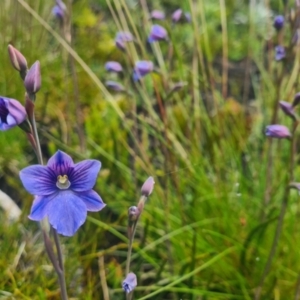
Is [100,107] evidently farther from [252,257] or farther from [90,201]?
[90,201]

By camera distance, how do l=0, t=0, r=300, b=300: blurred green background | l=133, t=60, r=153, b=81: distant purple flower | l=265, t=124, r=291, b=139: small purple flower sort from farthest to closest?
l=133, t=60, r=153, b=81: distant purple flower → l=0, t=0, r=300, b=300: blurred green background → l=265, t=124, r=291, b=139: small purple flower

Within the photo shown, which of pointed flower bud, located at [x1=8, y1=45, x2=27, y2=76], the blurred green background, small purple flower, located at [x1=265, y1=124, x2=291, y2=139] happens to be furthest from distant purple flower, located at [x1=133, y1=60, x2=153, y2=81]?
pointed flower bud, located at [x1=8, y1=45, x2=27, y2=76]

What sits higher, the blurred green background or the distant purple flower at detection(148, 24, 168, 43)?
the distant purple flower at detection(148, 24, 168, 43)

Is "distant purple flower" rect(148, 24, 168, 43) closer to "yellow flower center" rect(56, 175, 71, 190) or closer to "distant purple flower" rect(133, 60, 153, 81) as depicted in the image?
"distant purple flower" rect(133, 60, 153, 81)

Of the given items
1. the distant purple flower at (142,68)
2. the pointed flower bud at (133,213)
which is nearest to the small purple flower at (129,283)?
the pointed flower bud at (133,213)

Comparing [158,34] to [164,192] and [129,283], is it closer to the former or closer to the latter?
[164,192]

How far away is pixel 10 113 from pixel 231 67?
2780 millimetres

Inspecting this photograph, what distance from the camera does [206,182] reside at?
195 centimetres

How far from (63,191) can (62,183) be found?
0.01m

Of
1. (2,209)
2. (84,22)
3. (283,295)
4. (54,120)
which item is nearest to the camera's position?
(283,295)

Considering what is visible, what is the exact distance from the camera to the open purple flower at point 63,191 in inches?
35.1

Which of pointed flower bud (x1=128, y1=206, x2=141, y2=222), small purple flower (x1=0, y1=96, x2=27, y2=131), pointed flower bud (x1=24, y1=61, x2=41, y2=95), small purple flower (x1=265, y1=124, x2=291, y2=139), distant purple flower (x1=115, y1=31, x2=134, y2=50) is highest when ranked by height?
pointed flower bud (x1=24, y1=61, x2=41, y2=95)

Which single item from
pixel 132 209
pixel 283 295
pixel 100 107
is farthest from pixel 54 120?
pixel 132 209

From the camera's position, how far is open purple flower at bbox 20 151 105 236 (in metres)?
0.89
